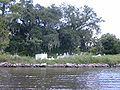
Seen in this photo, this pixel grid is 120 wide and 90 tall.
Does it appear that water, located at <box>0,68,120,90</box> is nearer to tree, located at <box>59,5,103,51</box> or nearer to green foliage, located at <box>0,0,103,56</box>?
green foliage, located at <box>0,0,103,56</box>

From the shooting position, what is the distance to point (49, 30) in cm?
3909

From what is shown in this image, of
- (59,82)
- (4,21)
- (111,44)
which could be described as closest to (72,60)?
(4,21)

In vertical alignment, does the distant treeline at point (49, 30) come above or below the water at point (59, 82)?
above

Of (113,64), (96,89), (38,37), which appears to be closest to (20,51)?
(38,37)

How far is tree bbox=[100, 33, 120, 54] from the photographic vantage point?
4097 cm

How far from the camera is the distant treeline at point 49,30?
34656 mm

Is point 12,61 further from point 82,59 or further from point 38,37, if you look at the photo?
point 38,37

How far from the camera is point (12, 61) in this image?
2617cm

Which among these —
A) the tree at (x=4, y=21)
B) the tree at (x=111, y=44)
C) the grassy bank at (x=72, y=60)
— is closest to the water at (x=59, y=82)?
the grassy bank at (x=72, y=60)

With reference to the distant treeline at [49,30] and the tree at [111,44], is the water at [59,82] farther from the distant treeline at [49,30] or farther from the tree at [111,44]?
the tree at [111,44]

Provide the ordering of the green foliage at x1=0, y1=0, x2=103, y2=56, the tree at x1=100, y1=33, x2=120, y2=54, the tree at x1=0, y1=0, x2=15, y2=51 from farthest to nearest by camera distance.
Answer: the tree at x1=100, y1=33, x2=120, y2=54, the green foliage at x1=0, y1=0, x2=103, y2=56, the tree at x1=0, y1=0, x2=15, y2=51

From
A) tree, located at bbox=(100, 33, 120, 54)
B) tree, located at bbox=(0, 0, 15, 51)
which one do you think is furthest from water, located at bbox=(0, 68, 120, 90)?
tree, located at bbox=(100, 33, 120, 54)

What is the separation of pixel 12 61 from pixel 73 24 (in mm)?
20576

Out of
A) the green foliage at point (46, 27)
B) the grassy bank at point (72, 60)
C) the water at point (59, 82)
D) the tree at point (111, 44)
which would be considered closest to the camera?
the water at point (59, 82)
